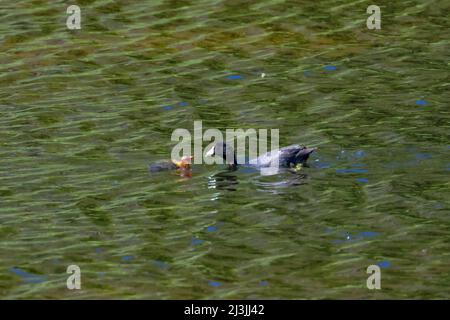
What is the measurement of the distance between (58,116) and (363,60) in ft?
19.8

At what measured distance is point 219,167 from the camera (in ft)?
55.1

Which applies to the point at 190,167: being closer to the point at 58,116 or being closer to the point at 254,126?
the point at 254,126

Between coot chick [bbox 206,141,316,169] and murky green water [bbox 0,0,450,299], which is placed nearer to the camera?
murky green water [bbox 0,0,450,299]

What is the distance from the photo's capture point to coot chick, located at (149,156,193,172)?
16.1 m

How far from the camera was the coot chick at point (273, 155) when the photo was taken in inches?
641

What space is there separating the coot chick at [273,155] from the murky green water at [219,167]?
0.82 ft

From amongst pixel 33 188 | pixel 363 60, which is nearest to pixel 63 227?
pixel 33 188
